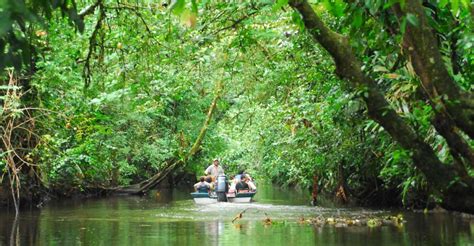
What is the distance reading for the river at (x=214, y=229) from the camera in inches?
494

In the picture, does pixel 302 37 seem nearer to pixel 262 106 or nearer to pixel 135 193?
pixel 262 106

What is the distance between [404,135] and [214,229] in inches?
431

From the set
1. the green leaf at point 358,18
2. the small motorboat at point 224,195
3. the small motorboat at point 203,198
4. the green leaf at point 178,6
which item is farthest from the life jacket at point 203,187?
the green leaf at point 178,6

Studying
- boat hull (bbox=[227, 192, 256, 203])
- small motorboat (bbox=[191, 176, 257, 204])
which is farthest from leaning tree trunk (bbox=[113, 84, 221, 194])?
boat hull (bbox=[227, 192, 256, 203])

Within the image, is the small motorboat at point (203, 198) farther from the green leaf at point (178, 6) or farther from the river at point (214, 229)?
the green leaf at point (178, 6)

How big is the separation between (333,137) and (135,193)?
1478cm

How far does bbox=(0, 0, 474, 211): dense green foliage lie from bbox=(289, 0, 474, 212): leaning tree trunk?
75mm

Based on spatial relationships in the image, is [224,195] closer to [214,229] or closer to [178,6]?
[214,229]

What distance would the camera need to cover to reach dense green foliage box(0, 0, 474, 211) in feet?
26.4

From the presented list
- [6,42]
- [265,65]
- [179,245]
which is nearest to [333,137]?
[265,65]

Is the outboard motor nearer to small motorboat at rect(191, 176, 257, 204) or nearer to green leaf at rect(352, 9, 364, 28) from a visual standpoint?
small motorboat at rect(191, 176, 257, 204)

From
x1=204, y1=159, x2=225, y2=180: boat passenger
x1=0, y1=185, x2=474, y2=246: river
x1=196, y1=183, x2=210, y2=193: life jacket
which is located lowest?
x1=0, y1=185, x2=474, y2=246: river

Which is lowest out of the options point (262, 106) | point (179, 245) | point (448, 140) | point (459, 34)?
point (179, 245)

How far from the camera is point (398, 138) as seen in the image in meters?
4.42
